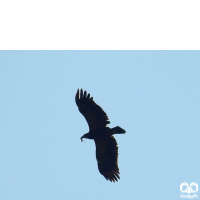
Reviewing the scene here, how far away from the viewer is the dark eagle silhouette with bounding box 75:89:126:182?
16.7m

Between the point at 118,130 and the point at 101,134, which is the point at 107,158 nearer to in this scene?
the point at 101,134

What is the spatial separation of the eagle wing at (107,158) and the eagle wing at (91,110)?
82 centimetres

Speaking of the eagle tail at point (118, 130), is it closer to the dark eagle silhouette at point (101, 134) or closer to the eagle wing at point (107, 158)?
the dark eagle silhouette at point (101, 134)

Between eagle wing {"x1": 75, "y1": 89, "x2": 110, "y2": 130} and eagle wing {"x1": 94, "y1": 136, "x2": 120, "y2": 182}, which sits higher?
eagle wing {"x1": 75, "y1": 89, "x2": 110, "y2": 130}

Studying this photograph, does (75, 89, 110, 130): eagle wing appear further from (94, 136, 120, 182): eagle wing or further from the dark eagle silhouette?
(94, 136, 120, 182): eagle wing

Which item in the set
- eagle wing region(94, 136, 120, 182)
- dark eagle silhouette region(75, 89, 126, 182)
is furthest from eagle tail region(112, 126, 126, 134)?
eagle wing region(94, 136, 120, 182)

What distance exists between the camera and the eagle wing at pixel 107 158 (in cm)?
1722
